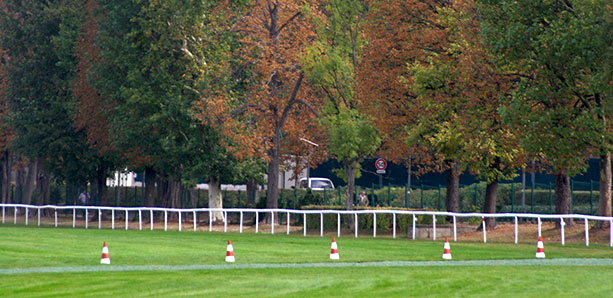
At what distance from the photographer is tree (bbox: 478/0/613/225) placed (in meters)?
28.8

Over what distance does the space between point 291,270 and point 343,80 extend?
22.8 m

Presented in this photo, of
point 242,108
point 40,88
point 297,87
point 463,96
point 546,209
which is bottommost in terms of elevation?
point 546,209

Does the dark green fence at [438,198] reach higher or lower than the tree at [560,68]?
lower

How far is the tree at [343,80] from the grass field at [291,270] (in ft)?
35.1

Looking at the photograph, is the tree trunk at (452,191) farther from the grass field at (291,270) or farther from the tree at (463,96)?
the grass field at (291,270)

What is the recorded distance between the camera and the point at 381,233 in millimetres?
39781

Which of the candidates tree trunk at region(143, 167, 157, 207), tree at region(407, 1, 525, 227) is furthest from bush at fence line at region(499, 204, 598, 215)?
tree trunk at region(143, 167, 157, 207)

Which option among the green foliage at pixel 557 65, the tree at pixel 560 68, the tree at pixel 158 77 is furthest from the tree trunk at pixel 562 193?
the tree at pixel 158 77

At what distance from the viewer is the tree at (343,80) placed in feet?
134

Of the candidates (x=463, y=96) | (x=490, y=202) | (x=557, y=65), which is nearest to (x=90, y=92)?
(x=490, y=202)

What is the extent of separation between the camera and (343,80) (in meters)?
42.5

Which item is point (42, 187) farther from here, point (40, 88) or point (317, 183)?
point (317, 183)

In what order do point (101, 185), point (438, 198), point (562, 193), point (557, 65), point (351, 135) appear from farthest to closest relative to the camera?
point (101, 185) < point (438, 198) < point (351, 135) < point (562, 193) < point (557, 65)

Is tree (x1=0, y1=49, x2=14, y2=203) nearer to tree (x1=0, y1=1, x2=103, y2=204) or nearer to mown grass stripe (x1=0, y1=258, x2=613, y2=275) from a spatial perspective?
tree (x1=0, y1=1, x2=103, y2=204)
